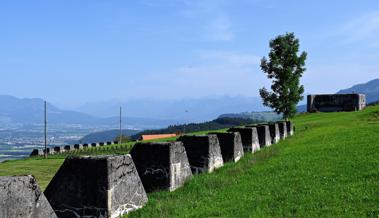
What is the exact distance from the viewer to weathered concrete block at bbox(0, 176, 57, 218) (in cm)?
579

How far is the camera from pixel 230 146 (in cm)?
1672

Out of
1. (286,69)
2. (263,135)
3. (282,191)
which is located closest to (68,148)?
(286,69)

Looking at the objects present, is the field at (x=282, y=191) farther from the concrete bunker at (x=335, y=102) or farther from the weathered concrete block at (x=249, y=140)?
the concrete bunker at (x=335, y=102)

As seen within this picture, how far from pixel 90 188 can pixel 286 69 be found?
173ft

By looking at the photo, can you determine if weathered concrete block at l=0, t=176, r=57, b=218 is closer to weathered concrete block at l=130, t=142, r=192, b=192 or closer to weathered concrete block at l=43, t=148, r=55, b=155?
weathered concrete block at l=130, t=142, r=192, b=192

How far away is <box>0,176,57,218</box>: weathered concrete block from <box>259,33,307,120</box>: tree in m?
54.5

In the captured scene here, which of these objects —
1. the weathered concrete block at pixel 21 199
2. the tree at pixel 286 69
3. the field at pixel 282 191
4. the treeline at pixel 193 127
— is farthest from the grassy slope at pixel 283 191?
the treeline at pixel 193 127

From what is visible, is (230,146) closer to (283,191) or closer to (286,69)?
(283,191)

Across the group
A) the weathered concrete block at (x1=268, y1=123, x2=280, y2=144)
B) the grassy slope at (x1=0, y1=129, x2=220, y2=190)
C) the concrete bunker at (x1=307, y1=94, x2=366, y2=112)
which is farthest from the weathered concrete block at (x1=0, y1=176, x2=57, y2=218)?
the concrete bunker at (x1=307, y1=94, x2=366, y2=112)

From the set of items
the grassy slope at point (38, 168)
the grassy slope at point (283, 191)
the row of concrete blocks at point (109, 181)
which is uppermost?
the row of concrete blocks at point (109, 181)

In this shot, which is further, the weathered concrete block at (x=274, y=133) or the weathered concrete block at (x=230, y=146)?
the weathered concrete block at (x=274, y=133)

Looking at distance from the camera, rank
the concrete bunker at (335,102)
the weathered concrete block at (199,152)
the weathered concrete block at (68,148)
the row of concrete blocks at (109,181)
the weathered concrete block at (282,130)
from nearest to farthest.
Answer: the row of concrete blocks at (109,181), the weathered concrete block at (199,152), the weathered concrete block at (282,130), the weathered concrete block at (68,148), the concrete bunker at (335,102)

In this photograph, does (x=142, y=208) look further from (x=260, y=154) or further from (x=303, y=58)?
(x=303, y=58)

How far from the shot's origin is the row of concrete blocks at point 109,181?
6.16m
